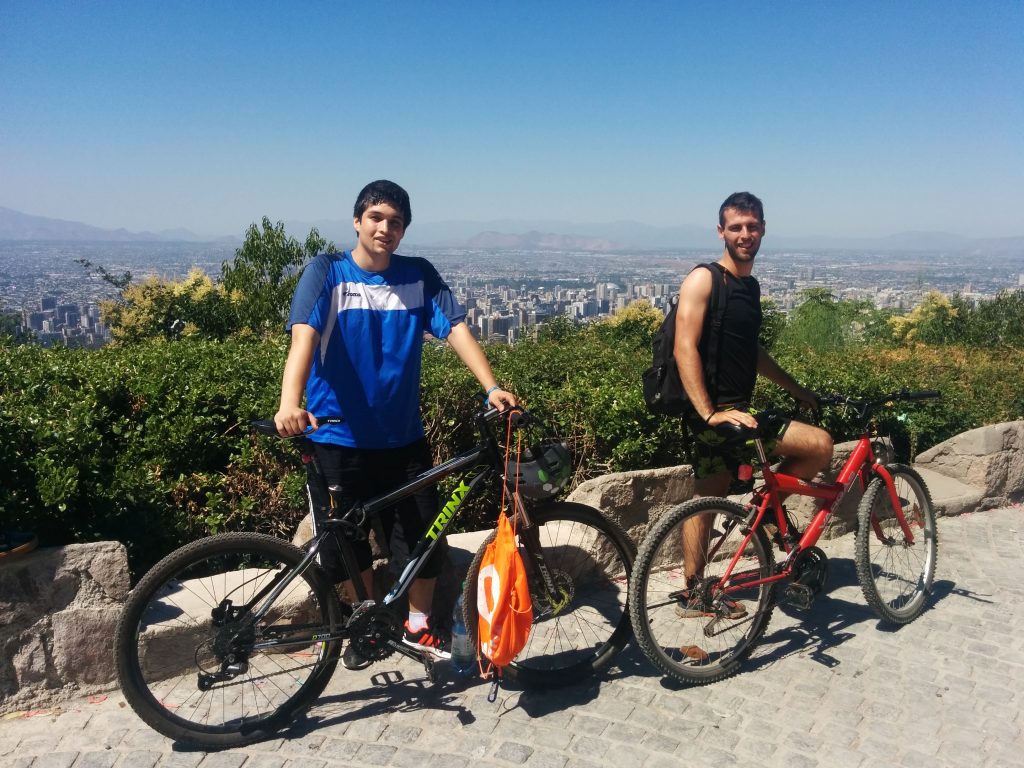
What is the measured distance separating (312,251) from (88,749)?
14971 mm

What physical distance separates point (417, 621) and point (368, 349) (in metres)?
1.19

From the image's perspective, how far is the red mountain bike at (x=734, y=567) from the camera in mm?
3428

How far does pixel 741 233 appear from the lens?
367cm

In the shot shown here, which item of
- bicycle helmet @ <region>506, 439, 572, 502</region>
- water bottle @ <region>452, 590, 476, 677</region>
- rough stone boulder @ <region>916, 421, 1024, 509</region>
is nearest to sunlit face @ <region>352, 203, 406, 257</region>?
bicycle helmet @ <region>506, 439, 572, 502</region>

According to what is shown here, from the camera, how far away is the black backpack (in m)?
3.65

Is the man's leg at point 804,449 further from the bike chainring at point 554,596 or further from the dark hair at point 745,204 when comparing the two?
the bike chainring at point 554,596

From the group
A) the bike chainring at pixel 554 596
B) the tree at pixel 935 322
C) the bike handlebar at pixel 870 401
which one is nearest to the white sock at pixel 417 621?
the bike chainring at pixel 554 596

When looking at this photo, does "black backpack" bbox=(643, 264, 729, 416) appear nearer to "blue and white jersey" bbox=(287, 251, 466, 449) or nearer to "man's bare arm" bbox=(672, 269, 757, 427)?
"man's bare arm" bbox=(672, 269, 757, 427)

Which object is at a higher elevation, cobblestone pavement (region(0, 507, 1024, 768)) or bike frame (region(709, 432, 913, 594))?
bike frame (region(709, 432, 913, 594))

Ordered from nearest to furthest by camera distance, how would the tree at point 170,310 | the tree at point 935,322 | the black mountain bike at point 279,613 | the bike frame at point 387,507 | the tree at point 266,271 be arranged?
the black mountain bike at point 279,613 < the bike frame at point 387,507 < the tree at point 170,310 < the tree at point 266,271 < the tree at point 935,322

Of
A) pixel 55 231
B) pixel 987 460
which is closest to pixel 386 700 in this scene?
pixel 987 460

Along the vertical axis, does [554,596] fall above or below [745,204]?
below

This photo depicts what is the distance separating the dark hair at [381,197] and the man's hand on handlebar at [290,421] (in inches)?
33.6

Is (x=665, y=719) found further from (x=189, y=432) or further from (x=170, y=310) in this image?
(x=170, y=310)
